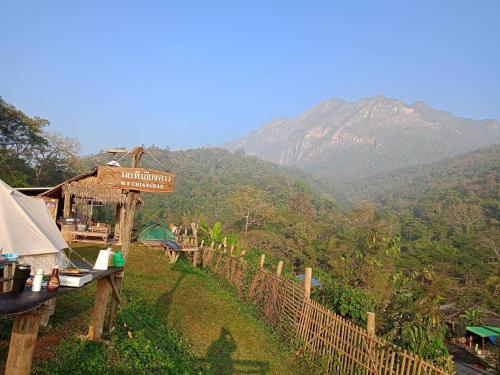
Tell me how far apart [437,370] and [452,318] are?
66.2 ft

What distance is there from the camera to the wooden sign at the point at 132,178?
7480 mm

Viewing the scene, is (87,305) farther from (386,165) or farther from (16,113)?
(386,165)

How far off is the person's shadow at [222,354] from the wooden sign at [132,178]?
344cm

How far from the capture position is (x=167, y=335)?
7574 millimetres

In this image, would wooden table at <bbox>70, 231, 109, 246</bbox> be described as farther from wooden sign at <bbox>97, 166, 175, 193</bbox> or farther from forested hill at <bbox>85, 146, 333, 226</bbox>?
forested hill at <bbox>85, 146, 333, 226</bbox>

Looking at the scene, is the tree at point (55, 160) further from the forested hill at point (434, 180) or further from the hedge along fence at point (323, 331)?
the forested hill at point (434, 180)

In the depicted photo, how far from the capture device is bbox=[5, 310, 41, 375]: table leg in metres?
3.46

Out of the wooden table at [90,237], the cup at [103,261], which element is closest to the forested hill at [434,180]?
the wooden table at [90,237]

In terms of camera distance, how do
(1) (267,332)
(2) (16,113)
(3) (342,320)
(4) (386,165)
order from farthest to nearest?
1. (4) (386,165)
2. (2) (16,113)
3. (1) (267,332)
4. (3) (342,320)

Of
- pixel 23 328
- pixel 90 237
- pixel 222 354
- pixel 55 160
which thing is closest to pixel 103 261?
pixel 23 328

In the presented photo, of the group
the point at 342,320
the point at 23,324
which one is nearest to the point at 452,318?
the point at 342,320

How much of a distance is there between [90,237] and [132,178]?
11216mm

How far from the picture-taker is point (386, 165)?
15950 cm

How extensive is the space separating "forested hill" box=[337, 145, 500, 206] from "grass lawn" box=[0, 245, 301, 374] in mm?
61064
